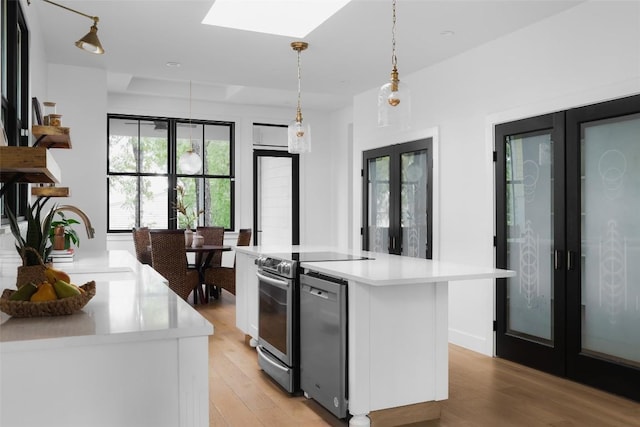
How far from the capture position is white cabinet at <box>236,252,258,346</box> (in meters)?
4.60

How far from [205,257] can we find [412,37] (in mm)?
4295

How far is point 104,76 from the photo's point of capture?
221 inches

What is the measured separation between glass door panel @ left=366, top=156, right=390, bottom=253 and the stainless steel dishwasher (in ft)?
9.31

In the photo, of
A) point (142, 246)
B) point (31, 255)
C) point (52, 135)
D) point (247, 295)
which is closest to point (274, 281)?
point (247, 295)

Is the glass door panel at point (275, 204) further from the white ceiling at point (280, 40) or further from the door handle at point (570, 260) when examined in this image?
the door handle at point (570, 260)

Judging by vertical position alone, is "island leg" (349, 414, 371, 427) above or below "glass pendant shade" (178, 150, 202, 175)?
below

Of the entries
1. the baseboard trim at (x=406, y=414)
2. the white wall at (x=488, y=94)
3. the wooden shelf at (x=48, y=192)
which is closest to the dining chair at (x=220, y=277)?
the white wall at (x=488, y=94)

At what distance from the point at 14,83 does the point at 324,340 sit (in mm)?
2450

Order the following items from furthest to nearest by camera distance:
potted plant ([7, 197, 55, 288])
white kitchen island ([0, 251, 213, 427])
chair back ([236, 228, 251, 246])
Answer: chair back ([236, 228, 251, 246]) < potted plant ([7, 197, 55, 288]) < white kitchen island ([0, 251, 213, 427])

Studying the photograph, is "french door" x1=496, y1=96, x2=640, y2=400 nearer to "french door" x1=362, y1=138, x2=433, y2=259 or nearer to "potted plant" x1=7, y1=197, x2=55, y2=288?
"french door" x1=362, y1=138, x2=433, y2=259

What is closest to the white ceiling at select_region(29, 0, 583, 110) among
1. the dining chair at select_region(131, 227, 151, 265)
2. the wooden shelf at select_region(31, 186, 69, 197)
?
the wooden shelf at select_region(31, 186, 69, 197)

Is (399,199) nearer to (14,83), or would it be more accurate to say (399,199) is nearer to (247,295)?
(247,295)

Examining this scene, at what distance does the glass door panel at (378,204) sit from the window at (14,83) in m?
3.67

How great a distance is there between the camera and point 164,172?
8.02 metres
